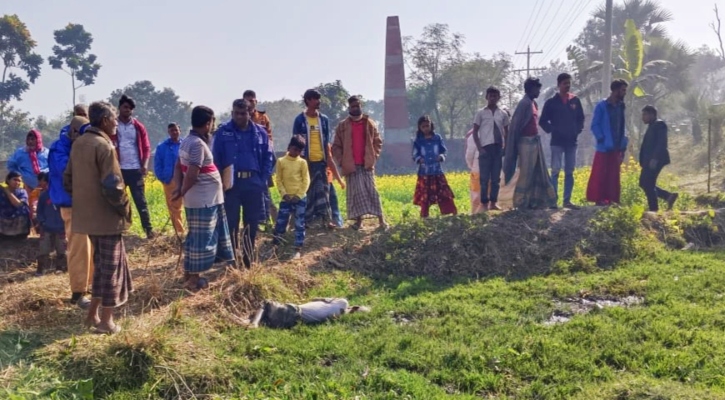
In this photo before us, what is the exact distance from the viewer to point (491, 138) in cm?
862

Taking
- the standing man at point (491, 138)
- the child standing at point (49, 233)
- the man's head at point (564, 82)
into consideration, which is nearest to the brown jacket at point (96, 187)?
the child standing at point (49, 233)

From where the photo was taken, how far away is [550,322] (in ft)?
17.2

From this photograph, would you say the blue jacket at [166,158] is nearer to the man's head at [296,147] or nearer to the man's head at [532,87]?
the man's head at [296,147]

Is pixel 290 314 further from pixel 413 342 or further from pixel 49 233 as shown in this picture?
pixel 49 233

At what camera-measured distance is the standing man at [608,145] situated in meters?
9.05

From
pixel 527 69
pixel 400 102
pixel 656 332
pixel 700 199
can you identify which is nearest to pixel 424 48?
pixel 527 69

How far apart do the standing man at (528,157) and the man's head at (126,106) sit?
492cm

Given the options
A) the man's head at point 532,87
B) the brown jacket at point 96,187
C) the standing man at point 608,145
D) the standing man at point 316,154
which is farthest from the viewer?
the standing man at point 608,145

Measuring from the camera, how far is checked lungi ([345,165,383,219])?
28.0 feet

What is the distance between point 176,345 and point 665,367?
10.7 feet

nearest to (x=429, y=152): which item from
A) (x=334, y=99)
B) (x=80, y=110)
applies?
(x=80, y=110)

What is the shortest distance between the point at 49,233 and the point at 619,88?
25.2 ft

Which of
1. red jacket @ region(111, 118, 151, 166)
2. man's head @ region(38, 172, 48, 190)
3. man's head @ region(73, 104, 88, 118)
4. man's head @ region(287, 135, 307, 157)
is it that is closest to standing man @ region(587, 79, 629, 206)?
man's head @ region(287, 135, 307, 157)

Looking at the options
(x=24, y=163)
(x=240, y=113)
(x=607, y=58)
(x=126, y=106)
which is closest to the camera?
(x=240, y=113)
